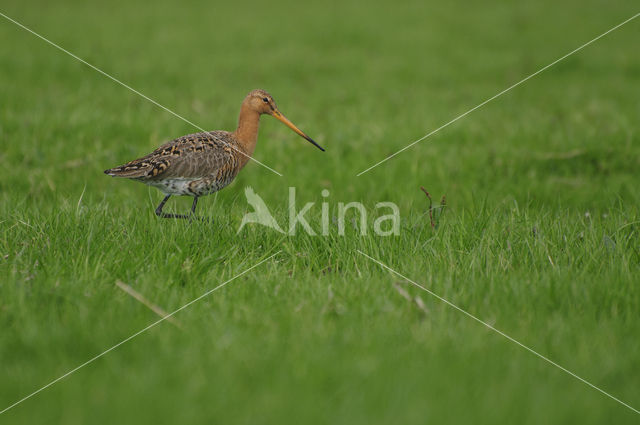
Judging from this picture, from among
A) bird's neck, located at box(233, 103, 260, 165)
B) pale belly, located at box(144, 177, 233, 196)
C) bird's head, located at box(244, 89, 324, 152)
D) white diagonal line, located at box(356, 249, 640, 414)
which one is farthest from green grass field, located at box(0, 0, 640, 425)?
bird's head, located at box(244, 89, 324, 152)

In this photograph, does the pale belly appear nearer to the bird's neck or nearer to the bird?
the bird

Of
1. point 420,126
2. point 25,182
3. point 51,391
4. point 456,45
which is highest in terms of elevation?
point 456,45

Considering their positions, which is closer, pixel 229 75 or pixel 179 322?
pixel 179 322

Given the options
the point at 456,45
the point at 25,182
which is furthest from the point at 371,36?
the point at 25,182

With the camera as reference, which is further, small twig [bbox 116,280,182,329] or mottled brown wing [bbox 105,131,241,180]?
mottled brown wing [bbox 105,131,241,180]

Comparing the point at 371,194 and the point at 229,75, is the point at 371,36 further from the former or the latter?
the point at 371,194

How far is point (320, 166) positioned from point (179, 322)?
4.36 meters

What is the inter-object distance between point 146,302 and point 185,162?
3.69 ft

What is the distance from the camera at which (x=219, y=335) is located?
322 cm

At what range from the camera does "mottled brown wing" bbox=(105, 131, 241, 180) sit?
14.0ft

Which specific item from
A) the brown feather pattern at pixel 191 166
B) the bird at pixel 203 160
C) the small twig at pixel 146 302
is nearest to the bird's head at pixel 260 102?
the bird at pixel 203 160

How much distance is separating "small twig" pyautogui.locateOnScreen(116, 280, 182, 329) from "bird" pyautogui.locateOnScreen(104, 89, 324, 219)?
0.86 metres

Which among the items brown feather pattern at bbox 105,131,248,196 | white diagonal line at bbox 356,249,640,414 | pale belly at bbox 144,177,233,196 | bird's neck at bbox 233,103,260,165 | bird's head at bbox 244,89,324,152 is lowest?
white diagonal line at bbox 356,249,640,414

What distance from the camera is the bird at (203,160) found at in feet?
14.0
